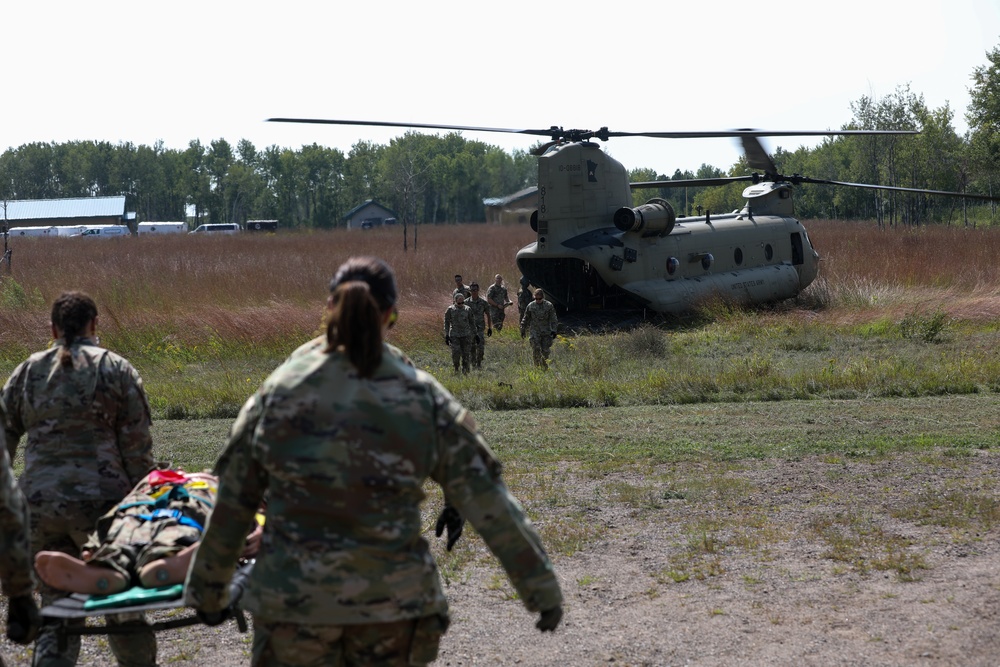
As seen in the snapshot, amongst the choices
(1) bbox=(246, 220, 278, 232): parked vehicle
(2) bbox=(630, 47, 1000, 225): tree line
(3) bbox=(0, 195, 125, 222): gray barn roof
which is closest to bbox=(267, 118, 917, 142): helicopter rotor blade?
(2) bbox=(630, 47, 1000, 225): tree line

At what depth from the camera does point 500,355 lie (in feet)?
62.6

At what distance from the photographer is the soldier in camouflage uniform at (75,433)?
15.6 ft

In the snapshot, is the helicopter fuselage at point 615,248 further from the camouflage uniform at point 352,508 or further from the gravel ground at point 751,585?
the camouflage uniform at point 352,508

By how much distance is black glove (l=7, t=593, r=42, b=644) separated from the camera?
3650 millimetres

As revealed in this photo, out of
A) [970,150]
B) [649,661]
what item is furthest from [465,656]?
[970,150]

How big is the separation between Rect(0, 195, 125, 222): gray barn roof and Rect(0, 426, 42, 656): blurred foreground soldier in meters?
88.8

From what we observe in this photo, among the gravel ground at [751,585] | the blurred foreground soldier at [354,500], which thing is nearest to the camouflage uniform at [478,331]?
the gravel ground at [751,585]

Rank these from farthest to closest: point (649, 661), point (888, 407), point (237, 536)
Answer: point (888, 407), point (649, 661), point (237, 536)

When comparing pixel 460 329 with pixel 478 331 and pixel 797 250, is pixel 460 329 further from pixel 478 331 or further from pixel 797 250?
pixel 797 250

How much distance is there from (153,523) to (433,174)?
79487 millimetres

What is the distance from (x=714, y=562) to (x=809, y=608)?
939 millimetres

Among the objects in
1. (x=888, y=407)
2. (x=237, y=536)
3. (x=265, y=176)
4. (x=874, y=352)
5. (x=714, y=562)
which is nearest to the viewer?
(x=237, y=536)

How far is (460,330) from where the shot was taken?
16.9 meters

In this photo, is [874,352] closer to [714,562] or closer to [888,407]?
[888,407]
